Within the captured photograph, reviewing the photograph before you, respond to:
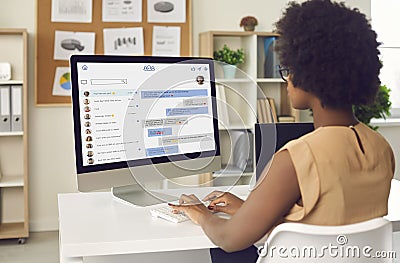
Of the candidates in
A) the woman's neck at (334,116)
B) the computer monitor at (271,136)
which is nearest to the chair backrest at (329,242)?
the woman's neck at (334,116)

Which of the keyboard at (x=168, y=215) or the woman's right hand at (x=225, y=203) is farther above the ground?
the woman's right hand at (x=225, y=203)

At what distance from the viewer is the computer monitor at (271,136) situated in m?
2.00

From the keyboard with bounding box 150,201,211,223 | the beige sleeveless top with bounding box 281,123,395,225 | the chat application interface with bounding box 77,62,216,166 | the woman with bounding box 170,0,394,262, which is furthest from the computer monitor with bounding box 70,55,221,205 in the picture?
the beige sleeveless top with bounding box 281,123,395,225

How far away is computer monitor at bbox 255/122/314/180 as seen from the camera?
78.9 inches

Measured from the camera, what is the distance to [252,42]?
4770 millimetres

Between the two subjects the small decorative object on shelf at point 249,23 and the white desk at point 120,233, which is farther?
the small decorative object on shelf at point 249,23

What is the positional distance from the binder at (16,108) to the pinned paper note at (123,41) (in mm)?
707

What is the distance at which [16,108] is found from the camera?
4398 millimetres

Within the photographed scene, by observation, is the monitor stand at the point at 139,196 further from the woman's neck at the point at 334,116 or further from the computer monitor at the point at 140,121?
the woman's neck at the point at 334,116

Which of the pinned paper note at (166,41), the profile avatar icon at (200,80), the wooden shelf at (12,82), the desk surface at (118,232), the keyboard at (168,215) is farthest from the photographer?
the pinned paper note at (166,41)

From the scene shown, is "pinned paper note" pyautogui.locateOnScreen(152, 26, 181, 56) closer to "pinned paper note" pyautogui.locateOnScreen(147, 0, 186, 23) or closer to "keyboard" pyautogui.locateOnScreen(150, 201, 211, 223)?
"pinned paper note" pyautogui.locateOnScreen(147, 0, 186, 23)

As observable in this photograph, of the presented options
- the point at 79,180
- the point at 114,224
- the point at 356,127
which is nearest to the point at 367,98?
the point at 356,127

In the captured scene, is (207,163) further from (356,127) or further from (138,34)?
(138,34)

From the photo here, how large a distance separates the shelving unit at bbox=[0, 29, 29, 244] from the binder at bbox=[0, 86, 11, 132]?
0.11ft
